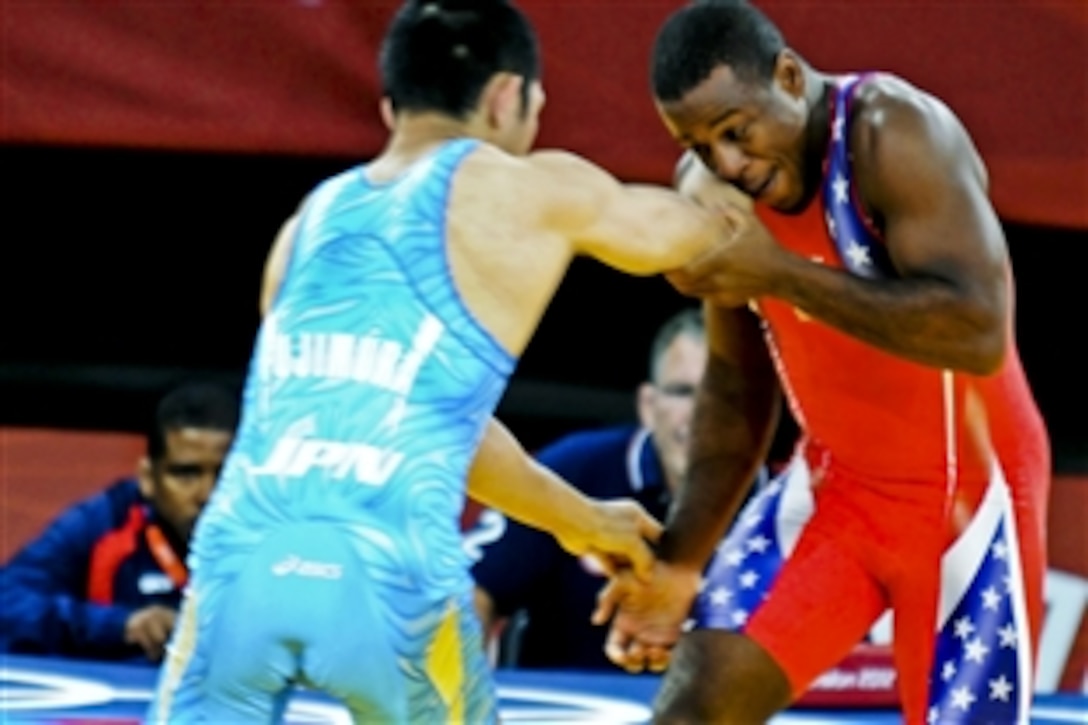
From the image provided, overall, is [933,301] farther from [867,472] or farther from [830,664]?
[830,664]

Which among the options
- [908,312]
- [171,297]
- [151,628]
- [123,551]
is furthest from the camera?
[171,297]

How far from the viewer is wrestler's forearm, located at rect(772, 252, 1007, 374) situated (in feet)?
11.4

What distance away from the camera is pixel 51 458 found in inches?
240

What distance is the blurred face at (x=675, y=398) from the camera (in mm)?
5773

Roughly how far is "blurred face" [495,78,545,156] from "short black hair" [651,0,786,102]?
0.42 m

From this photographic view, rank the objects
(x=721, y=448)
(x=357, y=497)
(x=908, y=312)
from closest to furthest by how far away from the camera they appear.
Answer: (x=357, y=497) < (x=908, y=312) < (x=721, y=448)

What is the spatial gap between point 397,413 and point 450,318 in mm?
152

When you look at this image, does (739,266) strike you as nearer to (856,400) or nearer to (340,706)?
(856,400)

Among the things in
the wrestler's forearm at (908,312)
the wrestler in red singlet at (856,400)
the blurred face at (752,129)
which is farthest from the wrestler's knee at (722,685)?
the blurred face at (752,129)

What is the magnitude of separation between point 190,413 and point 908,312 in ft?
8.97

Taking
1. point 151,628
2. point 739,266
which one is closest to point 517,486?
point 739,266

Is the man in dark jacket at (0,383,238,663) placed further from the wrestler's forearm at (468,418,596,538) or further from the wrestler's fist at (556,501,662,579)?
the wrestler's forearm at (468,418,596,538)

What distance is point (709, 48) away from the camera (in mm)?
3721

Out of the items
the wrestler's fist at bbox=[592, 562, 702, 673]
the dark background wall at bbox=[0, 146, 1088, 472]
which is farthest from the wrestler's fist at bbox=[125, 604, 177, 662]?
the wrestler's fist at bbox=[592, 562, 702, 673]
